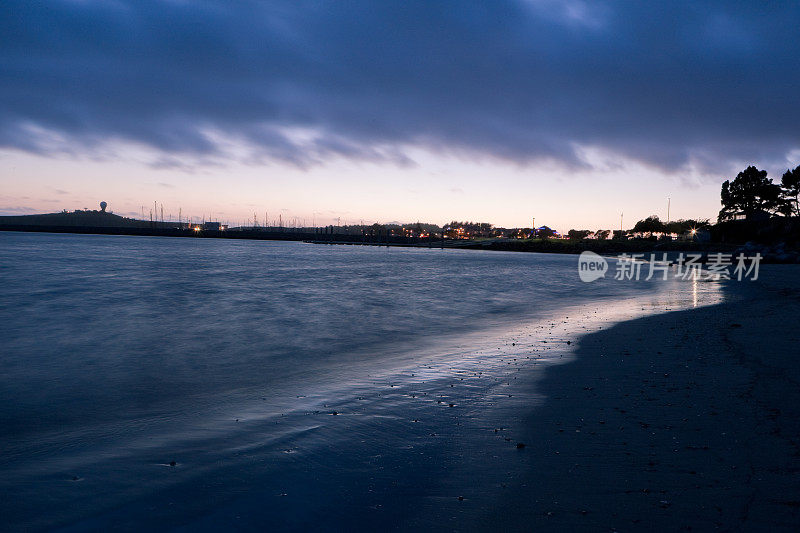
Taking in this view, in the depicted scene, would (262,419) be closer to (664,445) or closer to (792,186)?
(664,445)

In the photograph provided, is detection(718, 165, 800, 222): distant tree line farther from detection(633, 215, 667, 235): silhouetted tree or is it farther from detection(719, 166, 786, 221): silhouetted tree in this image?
detection(633, 215, 667, 235): silhouetted tree

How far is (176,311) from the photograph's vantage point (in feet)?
69.7

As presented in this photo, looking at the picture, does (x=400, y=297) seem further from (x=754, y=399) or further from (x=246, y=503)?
(x=246, y=503)

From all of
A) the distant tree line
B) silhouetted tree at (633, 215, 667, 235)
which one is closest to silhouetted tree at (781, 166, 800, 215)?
the distant tree line

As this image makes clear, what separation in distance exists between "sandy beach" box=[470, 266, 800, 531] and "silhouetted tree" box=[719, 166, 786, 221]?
9210 cm

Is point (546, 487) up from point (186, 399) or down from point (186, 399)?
up

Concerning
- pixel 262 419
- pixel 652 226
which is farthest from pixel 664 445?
pixel 652 226

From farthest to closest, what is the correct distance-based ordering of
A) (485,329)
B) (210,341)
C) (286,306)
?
(286,306)
(485,329)
(210,341)

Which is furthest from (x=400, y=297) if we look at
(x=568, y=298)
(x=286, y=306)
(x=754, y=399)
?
(x=754, y=399)

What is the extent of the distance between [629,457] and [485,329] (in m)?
11.3

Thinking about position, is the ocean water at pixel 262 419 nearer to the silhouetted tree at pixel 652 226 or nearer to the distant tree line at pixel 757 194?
the distant tree line at pixel 757 194

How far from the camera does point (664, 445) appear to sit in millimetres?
4902

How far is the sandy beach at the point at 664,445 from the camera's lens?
3613 mm

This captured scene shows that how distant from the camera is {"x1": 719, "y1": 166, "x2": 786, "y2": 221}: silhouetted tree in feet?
259
